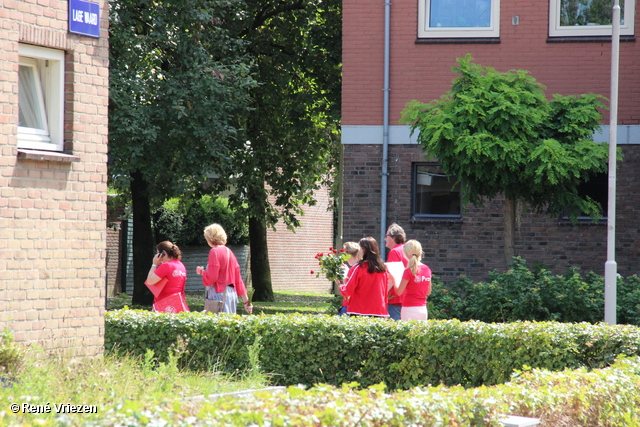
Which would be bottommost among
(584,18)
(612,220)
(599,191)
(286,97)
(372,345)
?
(372,345)

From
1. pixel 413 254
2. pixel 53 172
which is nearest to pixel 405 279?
pixel 413 254

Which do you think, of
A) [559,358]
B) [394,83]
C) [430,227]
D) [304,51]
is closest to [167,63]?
[304,51]

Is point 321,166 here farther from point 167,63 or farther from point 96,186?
point 96,186

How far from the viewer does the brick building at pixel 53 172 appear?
642cm

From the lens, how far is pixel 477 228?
49.4 feet

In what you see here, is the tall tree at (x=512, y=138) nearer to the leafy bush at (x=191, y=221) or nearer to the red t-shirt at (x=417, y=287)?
the red t-shirt at (x=417, y=287)

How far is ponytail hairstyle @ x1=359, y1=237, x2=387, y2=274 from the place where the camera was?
8617 mm

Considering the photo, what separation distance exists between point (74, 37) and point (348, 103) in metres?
9.01

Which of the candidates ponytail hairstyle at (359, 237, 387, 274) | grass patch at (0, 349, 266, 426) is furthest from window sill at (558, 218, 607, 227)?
grass patch at (0, 349, 266, 426)

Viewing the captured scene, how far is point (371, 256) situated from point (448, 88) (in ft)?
23.5

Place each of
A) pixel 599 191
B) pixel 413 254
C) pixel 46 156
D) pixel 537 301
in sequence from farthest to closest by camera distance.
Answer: pixel 599 191 < pixel 537 301 < pixel 413 254 < pixel 46 156

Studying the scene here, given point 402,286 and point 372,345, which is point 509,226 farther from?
point 372,345

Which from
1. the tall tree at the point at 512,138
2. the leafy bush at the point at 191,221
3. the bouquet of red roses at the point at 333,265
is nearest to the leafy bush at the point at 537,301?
the tall tree at the point at 512,138

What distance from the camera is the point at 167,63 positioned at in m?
17.4
